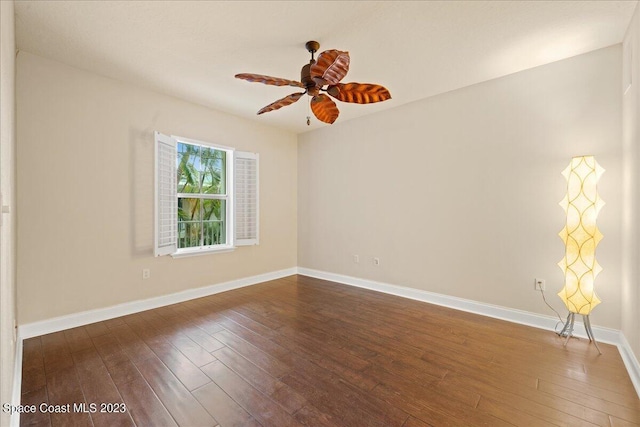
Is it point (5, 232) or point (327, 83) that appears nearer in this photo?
point (5, 232)

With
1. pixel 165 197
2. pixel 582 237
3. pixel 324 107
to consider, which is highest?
pixel 324 107

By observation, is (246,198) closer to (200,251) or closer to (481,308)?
(200,251)

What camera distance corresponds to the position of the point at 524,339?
8.74 ft

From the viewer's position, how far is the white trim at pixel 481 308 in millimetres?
2623

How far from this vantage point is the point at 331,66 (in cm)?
200

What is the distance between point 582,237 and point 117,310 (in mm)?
4730

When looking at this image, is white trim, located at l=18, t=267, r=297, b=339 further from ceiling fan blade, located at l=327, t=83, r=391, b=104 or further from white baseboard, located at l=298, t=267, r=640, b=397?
ceiling fan blade, located at l=327, t=83, r=391, b=104

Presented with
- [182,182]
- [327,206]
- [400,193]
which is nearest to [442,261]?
[400,193]

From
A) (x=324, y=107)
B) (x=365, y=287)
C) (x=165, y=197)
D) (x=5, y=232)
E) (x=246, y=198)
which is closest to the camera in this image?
(x=5, y=232)

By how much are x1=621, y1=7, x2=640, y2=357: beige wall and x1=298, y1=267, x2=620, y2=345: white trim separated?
0.18 m

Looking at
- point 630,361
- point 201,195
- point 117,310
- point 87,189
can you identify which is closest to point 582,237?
point 630,361

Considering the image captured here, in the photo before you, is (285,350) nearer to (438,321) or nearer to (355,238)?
(438,321)

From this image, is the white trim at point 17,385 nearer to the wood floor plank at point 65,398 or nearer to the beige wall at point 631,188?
the wood floor plank at point 65,398

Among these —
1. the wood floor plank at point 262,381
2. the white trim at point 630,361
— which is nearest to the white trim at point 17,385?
the wood floor plank at point 262,381
